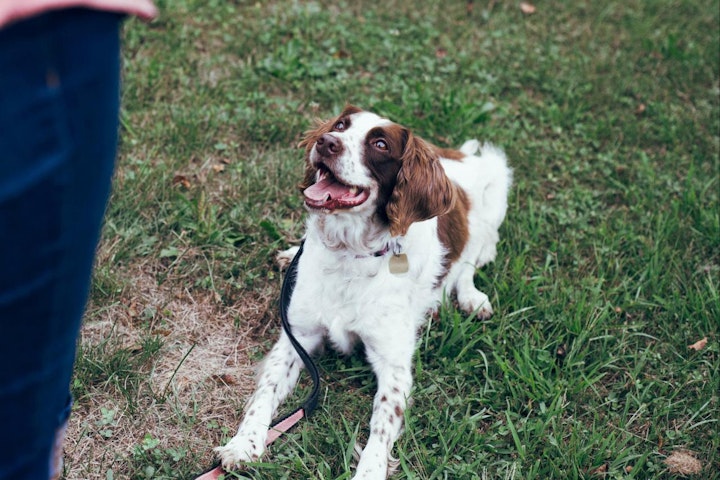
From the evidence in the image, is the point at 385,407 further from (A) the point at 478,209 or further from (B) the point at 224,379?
(A) the point at 478,209

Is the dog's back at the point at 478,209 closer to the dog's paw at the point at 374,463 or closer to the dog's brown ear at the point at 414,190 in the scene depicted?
the dog's brown ear at the point at 414,190

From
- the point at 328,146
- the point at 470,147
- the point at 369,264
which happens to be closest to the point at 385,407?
the point at 369,264

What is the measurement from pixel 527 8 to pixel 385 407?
4.39 m

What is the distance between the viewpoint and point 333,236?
2982 millimetres

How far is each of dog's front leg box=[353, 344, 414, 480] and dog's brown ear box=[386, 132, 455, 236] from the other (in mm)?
578

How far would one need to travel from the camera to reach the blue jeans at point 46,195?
0.98 m

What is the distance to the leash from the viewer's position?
2614 mm

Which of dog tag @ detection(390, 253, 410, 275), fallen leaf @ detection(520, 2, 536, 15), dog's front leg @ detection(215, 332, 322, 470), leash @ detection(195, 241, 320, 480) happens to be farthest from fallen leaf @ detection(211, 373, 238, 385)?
fallen leaf @ detection(520, 2, 536, 15)

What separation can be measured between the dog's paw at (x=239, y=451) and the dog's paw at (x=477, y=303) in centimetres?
124

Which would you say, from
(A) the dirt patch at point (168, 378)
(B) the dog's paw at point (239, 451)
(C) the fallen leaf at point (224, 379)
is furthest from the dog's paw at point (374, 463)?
(C) the fallen leaf at point (224, 379)

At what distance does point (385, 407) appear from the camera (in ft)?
9.39

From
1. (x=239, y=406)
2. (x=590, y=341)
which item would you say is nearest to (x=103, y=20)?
(x=239, y=406)

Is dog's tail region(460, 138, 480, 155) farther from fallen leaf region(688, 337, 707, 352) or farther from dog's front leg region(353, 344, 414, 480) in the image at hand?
fallen leaf region(688, 337, 707, 352)

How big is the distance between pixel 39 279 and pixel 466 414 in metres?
2.15
